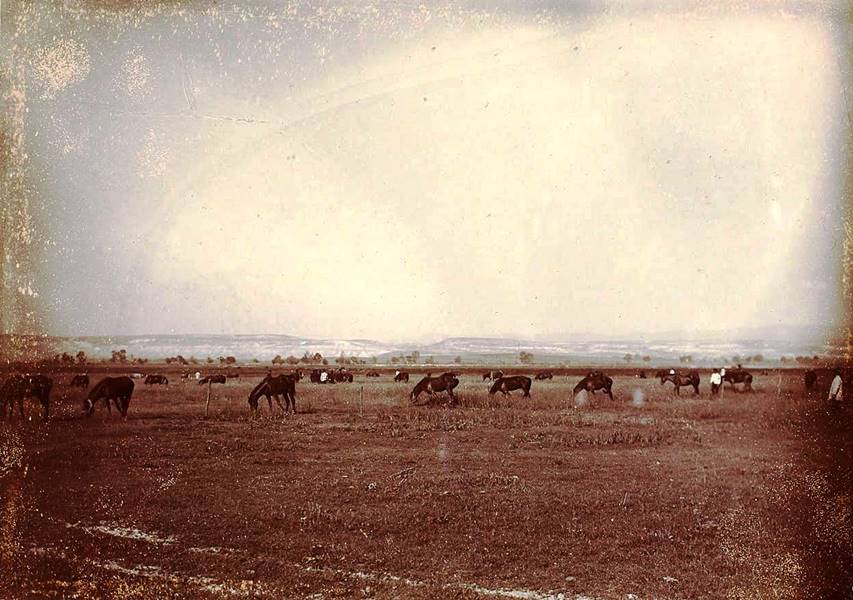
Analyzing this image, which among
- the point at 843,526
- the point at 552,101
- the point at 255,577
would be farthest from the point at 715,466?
the point at 255,577

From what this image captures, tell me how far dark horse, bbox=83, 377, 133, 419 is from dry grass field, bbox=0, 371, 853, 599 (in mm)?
87

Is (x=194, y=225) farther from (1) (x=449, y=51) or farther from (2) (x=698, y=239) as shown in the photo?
(2) (x=698, y=239)

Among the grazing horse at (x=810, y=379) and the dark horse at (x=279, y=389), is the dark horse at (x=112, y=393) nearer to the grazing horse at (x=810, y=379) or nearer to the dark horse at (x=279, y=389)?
the dark horse at (x=279, y=389)

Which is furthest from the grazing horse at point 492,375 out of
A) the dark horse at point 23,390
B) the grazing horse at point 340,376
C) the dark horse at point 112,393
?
the dark horse at point 23,390

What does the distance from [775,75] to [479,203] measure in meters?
3.14

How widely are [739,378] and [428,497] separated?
10.3ft

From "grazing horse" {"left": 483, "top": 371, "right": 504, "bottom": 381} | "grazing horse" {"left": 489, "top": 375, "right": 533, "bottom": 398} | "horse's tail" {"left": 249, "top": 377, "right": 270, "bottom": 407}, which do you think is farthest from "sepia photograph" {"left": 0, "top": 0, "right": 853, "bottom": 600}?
"grazing horse" {"left": 489, "top": 375, "right": 533, "bottom": 398}

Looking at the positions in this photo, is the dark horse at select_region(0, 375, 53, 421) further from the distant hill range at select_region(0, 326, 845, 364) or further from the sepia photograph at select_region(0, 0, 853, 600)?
the distant hill range at select_region(0, 326, 845, 364)

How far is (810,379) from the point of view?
19.2ft

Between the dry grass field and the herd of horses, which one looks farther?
the herd of horses

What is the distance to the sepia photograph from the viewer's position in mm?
5918

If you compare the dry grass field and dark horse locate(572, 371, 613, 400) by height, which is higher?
dark horse locate(572, 371, 613, 400)

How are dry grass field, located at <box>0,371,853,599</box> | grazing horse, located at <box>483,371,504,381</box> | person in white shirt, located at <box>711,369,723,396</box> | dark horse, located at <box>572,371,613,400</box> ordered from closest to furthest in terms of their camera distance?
1. dry grass field, located at <box>0,371,853,599</box>
2. person in white shirt, located at <box>711,369,723,396</box>
3. grazing horse, located at <box>483,371,504,381</box>
4. dark horse, located at <box>572,371,613,400</box>

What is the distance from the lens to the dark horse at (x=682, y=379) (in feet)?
19.3
